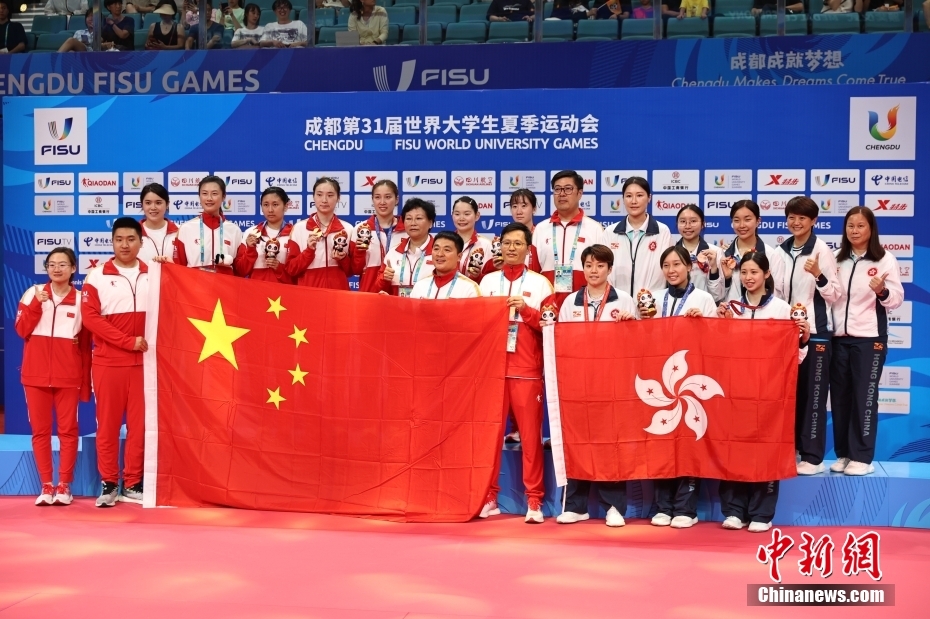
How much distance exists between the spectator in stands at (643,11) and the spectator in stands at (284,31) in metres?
2.64

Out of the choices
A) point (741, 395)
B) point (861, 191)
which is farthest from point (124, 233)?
point (861, 191)

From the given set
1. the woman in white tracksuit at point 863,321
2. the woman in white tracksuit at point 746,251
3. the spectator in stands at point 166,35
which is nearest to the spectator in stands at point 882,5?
the woman in white tracksuit at point 863,321

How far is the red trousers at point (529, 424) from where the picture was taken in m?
5.73

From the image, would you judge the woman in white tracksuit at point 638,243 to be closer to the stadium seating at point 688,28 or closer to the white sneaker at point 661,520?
the white sneaker at point 661,520

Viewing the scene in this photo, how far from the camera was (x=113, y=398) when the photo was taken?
5.99 meters

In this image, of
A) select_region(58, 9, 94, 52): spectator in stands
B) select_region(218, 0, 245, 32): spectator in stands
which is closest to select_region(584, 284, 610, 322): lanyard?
select_region(218, 0, 245, 32): spectator in stands

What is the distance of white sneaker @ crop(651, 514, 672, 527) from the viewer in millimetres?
5629

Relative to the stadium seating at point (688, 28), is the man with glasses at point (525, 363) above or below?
below

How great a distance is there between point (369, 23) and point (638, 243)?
11.2ft

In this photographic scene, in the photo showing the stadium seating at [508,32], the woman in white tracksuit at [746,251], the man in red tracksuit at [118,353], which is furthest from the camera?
the stadium seating at [508,32]

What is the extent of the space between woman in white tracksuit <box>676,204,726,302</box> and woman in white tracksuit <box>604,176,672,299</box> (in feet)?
0.62

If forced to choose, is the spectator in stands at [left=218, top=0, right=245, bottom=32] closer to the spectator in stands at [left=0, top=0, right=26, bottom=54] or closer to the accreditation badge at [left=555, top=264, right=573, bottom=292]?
the spectator in stands at [left=0, top=0, right=26, bottom=54]

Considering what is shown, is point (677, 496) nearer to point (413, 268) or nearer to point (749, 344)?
point (749, 344)

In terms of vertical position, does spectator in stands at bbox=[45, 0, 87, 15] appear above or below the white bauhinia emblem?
above
